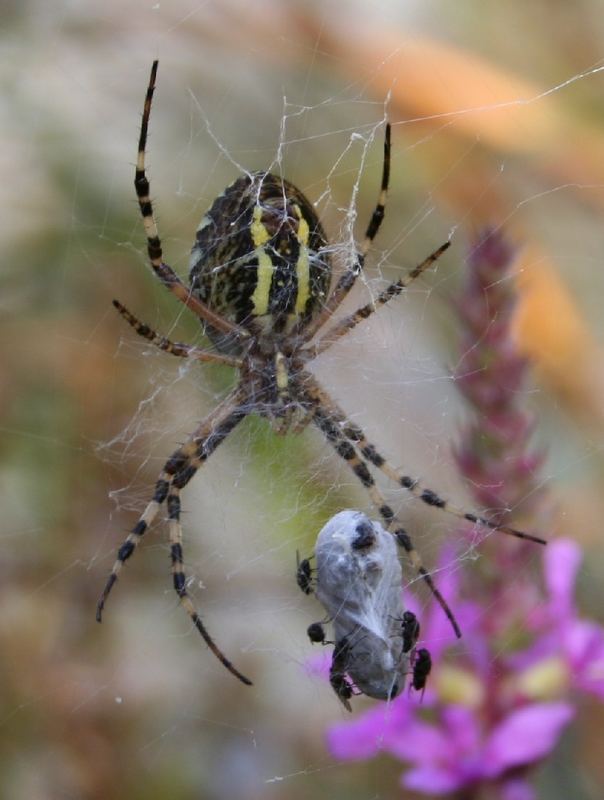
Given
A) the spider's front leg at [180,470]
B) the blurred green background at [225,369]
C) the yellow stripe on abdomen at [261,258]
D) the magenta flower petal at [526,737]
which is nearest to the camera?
the magenta flower petal at [526,737]

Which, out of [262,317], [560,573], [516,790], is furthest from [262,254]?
[516,790]

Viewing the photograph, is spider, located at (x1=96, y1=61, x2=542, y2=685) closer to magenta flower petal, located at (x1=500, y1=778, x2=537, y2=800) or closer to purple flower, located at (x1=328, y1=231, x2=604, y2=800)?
purple flower, located at (x1=328, y1=231, x2=604, y2=800)

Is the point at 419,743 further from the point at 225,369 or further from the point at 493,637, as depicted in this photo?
the point at 225,369

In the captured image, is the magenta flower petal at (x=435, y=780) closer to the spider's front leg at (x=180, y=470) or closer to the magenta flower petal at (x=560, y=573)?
the magenta flower petal at (x=560, y=573)

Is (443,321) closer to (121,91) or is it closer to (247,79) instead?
(247,79)

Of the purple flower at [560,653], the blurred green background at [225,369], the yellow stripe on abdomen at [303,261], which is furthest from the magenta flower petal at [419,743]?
the yellow stripe on abdomen at [303,261]

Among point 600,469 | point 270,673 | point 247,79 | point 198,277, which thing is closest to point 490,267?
point 198,277
